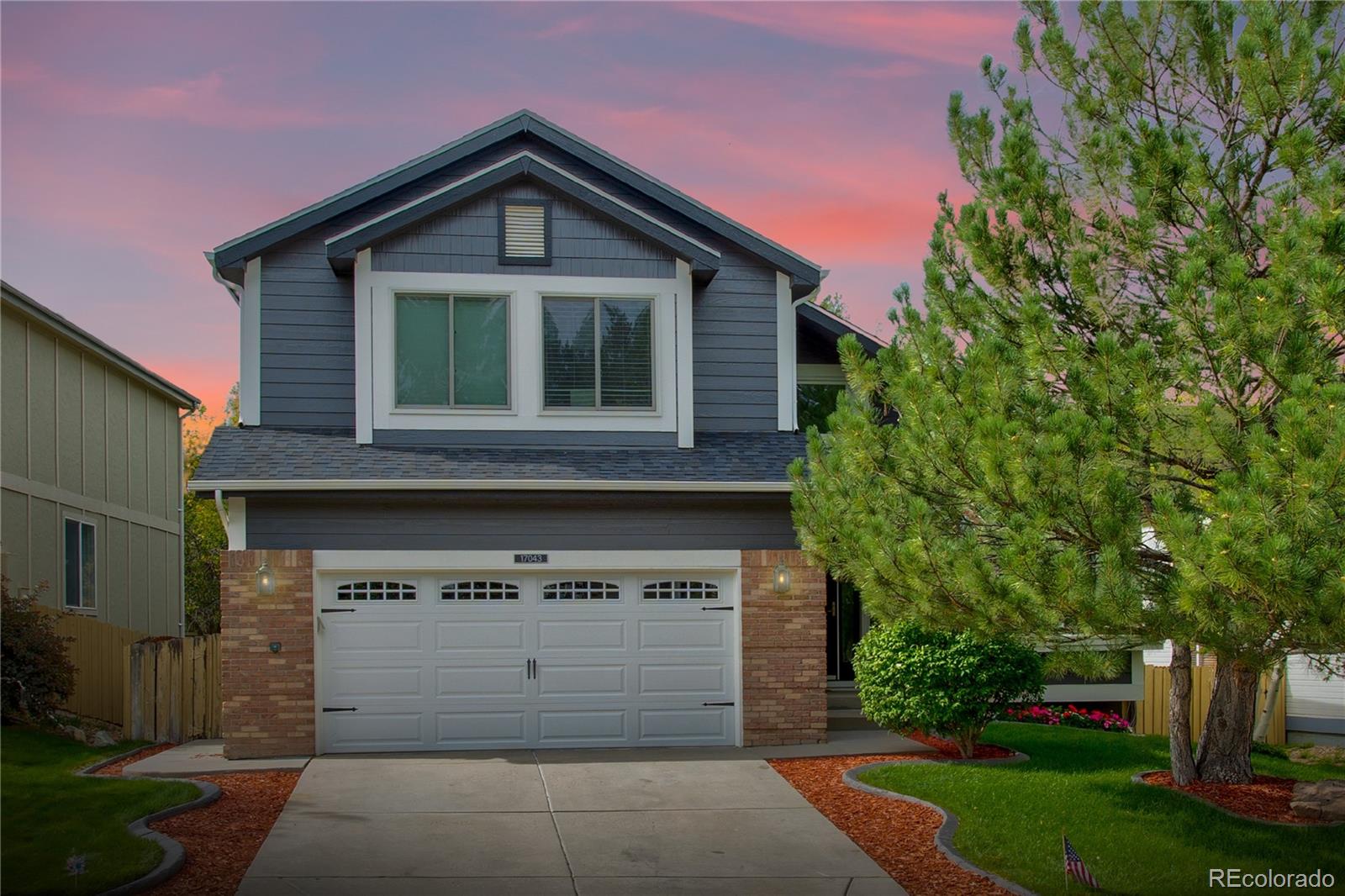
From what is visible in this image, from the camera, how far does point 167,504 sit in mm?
26547

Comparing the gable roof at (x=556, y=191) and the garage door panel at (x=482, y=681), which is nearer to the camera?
the garage door panel at (x=482, y=681)

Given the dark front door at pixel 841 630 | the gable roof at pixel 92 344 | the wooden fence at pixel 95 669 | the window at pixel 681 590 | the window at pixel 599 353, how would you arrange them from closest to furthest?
the window at pixel 681 590
the window at pixel 599 353
the wooden fence at pixel 95 669
the gable roof at pixel 92 344
the dark front door at pixel 841 630

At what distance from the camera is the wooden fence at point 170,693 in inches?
602

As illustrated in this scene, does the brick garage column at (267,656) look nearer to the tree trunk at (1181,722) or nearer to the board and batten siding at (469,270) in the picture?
the board and batten siding at (469,270)

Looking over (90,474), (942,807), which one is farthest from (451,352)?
(90,474)

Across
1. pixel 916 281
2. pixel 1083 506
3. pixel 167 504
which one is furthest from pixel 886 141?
pixel 167 504

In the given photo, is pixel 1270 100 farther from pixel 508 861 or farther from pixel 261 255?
pixel 261 255

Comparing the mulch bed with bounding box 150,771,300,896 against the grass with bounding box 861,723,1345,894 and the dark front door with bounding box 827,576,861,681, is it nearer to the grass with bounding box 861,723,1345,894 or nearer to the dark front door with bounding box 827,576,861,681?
the grass with bounding box 861,723,1345,894

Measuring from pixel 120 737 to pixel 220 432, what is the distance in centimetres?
430

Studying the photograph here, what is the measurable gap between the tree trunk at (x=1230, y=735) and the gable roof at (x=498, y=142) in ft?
21.2

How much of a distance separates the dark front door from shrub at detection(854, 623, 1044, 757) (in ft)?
16.2

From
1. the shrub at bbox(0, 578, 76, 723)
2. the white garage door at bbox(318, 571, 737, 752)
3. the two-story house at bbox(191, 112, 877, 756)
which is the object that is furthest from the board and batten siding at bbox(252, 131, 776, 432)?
the shrub at bbox(0, 578, 76, 723)

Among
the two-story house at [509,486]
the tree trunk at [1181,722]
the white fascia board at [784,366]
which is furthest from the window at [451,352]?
the tree trunk at [1181,722]

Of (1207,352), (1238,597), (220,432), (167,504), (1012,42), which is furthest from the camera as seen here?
(167,504)
